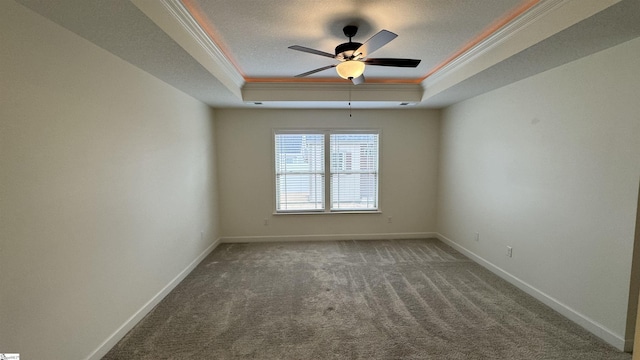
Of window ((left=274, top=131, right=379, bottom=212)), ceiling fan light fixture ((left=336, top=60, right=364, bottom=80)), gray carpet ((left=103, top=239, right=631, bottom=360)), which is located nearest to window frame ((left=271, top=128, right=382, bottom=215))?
window ((left=274, top=131, right=379, bottom=212))

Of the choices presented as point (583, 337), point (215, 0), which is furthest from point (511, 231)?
point (215, 0)

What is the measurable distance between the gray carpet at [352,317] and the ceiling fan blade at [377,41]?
240 cm

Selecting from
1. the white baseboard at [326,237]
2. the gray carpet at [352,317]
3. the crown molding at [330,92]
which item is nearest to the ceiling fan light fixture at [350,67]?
the crown molding at [330,92]

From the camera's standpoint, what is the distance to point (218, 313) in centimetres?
254

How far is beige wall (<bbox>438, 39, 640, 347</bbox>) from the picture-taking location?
2.02 m

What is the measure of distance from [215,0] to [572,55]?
2985 millimetres

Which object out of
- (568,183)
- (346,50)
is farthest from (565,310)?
(346,50)

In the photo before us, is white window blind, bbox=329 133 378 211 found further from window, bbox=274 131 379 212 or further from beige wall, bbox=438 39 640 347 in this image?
beige wall, bbox=438 39 640 347

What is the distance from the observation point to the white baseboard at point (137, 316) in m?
1.98

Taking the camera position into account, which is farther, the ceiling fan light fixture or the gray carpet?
the ceiling fan light fixture

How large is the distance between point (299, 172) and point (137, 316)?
3.10 metres

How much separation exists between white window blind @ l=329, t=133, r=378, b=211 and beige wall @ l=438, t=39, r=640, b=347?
1723 mm

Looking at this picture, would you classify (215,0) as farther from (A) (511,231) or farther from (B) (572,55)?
(A) (511,231)

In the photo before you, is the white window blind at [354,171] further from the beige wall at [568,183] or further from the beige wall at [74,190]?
the beige wall at [74,190]
